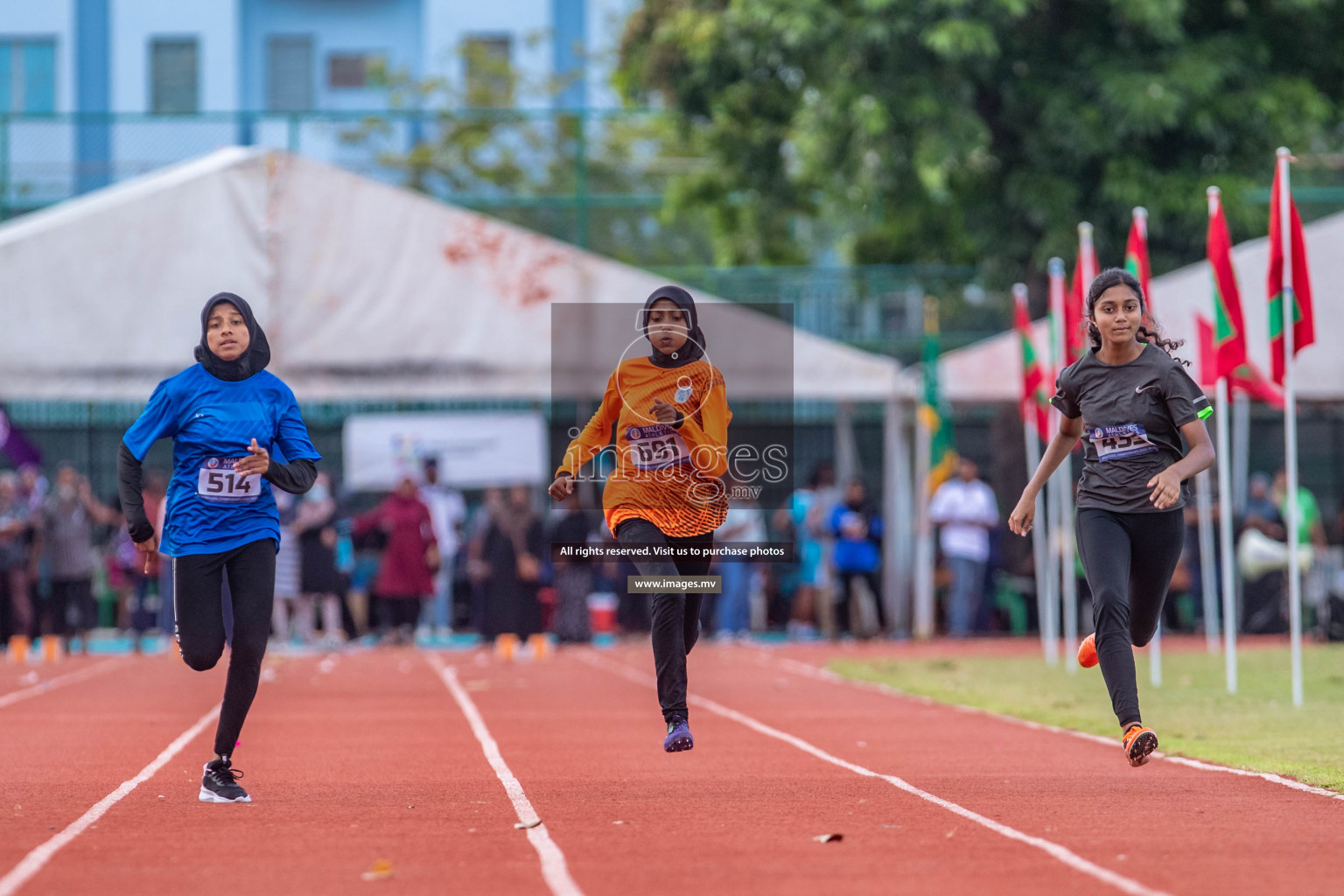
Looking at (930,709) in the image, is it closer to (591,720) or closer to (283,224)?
(591,720)

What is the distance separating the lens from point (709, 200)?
28109mm

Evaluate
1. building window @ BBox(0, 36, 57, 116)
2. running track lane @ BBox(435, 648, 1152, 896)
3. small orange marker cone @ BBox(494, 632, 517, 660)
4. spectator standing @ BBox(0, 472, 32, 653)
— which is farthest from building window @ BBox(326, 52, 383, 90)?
running track lane @ BBox(435, 648, 1152, 896)

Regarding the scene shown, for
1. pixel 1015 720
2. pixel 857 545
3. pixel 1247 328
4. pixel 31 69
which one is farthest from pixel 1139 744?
pixel 31 69

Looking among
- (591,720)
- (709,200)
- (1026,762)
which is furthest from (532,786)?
(709,200)

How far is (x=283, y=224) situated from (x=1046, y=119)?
30.8ft

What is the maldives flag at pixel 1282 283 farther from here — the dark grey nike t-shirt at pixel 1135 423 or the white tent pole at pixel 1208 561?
the dark grey nike t-shirt at pixel 1135 423

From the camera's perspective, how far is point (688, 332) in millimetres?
8438

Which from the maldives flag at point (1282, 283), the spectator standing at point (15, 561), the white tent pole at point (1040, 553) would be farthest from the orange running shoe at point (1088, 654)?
the spectator standing at point (15, 561)

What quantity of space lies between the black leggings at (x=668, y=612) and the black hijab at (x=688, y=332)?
2.43 ft

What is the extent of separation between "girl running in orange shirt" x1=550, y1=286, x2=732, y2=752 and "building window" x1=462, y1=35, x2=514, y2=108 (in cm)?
3149

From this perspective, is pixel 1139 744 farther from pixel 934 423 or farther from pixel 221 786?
pixel 934 423

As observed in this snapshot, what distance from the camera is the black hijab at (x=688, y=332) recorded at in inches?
329

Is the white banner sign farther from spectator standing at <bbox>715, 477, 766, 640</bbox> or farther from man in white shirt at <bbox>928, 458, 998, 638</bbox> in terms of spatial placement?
man in white shirt at <bbox>928, 458, 998, 638</bbox>

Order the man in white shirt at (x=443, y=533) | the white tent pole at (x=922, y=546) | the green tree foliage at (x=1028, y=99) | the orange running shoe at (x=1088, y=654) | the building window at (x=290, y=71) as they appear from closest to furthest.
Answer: the orange running shoe at (x=1088, y=654) → the white tent pole at (x=922, y=546) → the green tree foliage at (x=1028, y=99) → the man in white shirt at (x=443, y=533) → the building window at (x=290, y=71)
